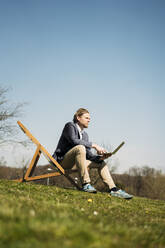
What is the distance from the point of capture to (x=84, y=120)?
6320 millimetres

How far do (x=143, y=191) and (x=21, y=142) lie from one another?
2785cm

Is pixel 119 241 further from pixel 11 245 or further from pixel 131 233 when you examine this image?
pixel 11 245

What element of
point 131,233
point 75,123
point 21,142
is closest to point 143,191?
point 21,142

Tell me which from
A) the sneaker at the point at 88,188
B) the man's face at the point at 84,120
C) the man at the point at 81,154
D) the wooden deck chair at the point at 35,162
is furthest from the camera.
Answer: the man's face at the point at 84,120

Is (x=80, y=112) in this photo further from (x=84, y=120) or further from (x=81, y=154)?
(x=81, y=154)

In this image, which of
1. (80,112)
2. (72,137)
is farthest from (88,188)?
(80,112)

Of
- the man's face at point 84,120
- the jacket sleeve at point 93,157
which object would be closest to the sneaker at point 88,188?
the jacket sleeve at point 93,157

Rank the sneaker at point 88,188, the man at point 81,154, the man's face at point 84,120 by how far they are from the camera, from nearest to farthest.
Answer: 1. the sneaker at point 88,188
2. the man at point 81,154
3. the man's face at point 84,120

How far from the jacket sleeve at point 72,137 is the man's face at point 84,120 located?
14.0 inches

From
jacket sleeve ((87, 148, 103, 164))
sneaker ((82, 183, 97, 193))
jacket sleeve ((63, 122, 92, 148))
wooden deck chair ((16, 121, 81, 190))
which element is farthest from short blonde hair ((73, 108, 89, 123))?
sneaker ((82, 183, 97, 193))

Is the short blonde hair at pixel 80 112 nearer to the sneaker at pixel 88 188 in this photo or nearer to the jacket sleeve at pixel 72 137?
the jacket sleeve at pixel 72 137

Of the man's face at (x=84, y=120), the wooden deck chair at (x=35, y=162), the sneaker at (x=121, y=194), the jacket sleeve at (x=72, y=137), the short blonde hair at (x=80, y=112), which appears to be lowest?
the sneaker at (x=121, y=194)

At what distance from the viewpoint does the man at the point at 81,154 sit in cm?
554

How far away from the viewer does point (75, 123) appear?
6.47 m
